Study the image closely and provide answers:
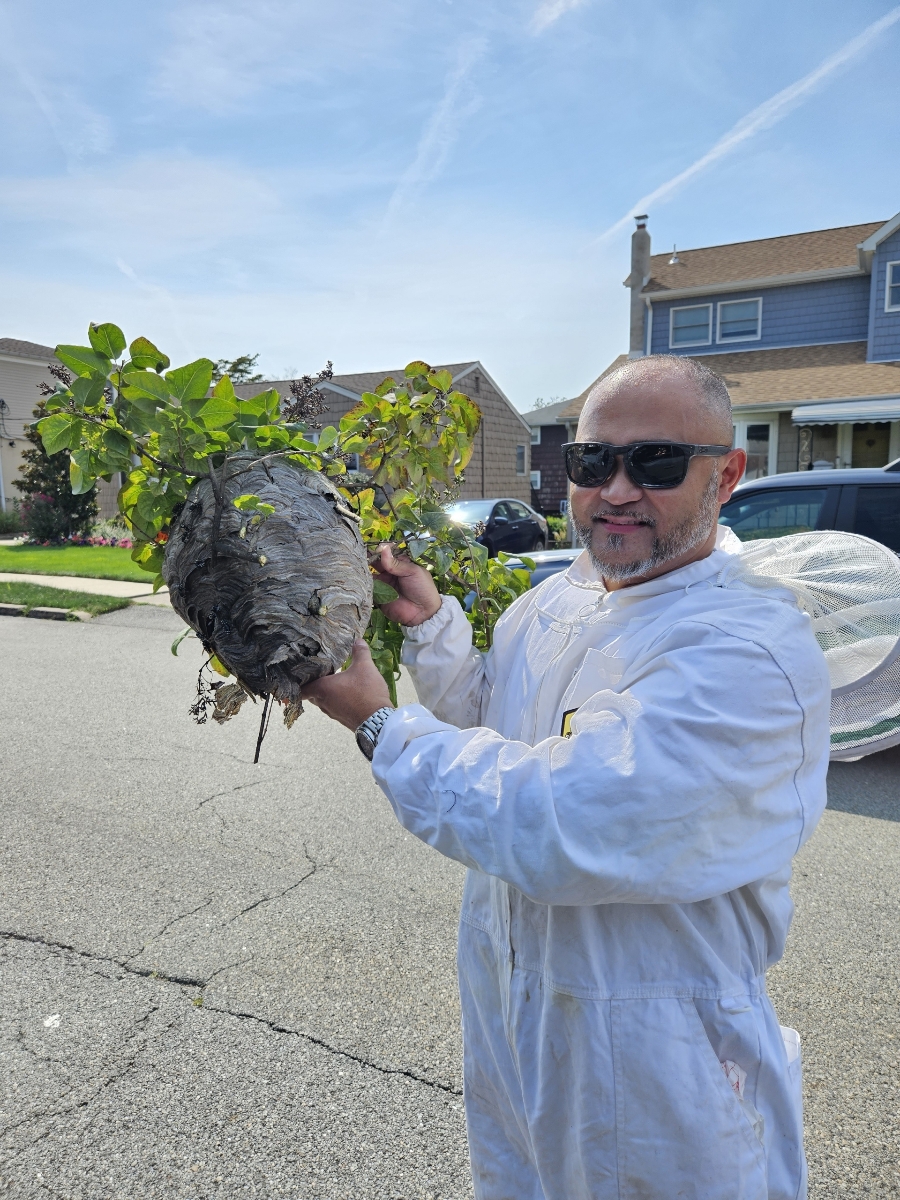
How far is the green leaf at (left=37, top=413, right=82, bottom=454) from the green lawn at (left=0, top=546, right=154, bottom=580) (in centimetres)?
1204

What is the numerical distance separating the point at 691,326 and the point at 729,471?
2044 cm

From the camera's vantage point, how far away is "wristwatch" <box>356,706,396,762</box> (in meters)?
1.44

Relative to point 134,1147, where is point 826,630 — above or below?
above

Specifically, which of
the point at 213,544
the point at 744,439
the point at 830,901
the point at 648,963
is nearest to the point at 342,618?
the point at 213,544

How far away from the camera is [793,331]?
19906mm

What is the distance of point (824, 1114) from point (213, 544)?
102 inches

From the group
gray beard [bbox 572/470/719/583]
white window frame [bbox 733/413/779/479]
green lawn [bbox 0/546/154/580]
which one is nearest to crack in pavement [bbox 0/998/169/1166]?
gray beard [bbox 572/470/719/583]

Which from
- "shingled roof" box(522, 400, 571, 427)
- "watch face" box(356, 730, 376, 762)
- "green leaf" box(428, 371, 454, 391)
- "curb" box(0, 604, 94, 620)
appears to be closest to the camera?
"watch face" box(356, 730, 376, 762)

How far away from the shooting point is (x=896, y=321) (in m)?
18.4

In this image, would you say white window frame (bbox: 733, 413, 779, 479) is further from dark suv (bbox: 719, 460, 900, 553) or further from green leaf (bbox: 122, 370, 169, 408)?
green leaf (bbox: 122, 370, 169, 408)

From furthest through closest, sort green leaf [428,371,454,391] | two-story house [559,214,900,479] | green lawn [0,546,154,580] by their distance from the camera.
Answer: two-story house [559,214,900,479] < green lawn [0,546,154,580] < green leaf [428,371,454,391]

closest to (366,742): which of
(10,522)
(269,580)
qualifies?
(269,580)

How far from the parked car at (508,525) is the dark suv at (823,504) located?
8.25m

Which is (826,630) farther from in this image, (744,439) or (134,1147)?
(744,439)
